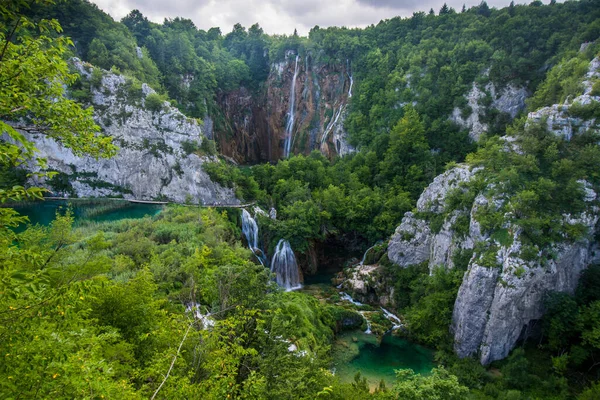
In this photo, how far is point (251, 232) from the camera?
30578mm

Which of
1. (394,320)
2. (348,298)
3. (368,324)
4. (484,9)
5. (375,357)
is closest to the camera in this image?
(375,357)

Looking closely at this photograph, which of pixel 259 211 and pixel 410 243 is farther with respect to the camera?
pixel 259 211

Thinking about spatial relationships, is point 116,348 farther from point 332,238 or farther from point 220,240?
point 332,238

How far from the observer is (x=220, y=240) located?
2348 cm

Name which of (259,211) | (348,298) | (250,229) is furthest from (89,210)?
(348,298)

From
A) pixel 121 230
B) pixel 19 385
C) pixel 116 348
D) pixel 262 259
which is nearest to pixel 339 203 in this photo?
pixel 262 259

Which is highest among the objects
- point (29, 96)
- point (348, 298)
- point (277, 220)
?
point (29, 96)

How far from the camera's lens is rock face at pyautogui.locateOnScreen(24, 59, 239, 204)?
3662 centimetres

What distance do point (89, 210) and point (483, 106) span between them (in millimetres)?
41641

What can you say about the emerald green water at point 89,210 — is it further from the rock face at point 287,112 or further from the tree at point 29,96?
the tree at point 29,96

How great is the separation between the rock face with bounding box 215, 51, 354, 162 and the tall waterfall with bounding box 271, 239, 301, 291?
24.7 m

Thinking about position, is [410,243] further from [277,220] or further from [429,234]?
[277,220]

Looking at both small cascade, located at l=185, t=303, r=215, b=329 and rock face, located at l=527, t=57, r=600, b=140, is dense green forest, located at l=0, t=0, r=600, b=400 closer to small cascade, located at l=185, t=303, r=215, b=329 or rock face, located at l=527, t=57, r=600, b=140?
small cascade, located at l=185, t=303, r=215, b=329

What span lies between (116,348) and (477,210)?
21795mm
